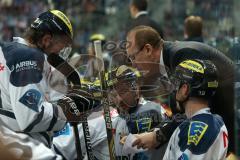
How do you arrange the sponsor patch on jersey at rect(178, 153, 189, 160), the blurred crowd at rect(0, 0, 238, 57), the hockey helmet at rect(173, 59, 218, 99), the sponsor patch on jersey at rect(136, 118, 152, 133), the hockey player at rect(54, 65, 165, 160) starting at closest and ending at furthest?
the sponsor patch on jersey at rect(178, 153, 189, 160) → the hockey helmet at rect(173, 59, 218, 99) → the hockey player at rect(54, 65, 165, 160) → the sponsor patch on jersey at rect(136, 118, 152, 133) → the blurred crowd at rect(0, 0, 238, 57)

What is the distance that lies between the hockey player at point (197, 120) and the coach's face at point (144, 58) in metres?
0.52

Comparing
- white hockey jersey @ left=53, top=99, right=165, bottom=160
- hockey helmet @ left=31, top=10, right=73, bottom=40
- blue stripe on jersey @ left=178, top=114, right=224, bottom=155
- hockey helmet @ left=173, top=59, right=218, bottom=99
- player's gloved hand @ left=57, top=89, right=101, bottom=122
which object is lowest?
white hockey jersey @ left=53, top=99, right=165, bottom=160

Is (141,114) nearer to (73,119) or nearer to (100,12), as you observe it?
(73,119)

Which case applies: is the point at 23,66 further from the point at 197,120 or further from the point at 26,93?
the point at 197,120

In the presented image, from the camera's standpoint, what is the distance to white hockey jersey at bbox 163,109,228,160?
12.5 ft

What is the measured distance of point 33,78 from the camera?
376cm

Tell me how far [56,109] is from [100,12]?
31.8ft

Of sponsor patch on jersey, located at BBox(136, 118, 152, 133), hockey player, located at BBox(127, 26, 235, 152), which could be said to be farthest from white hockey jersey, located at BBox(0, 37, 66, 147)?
hockey player, located at BBox(127, 26, 235, 152)

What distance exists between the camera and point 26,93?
371cm

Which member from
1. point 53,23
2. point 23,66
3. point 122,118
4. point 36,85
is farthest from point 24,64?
point 122,118

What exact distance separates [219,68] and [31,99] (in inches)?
65.3

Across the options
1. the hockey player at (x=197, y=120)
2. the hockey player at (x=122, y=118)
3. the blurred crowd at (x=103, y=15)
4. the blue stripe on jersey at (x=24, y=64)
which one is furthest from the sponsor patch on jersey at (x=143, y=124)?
the blurred crowd at (x=103, y=15)

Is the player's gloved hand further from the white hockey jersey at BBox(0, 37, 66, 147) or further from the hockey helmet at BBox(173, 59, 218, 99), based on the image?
the hockey helmet at BBox(173, 59, 218, 99)

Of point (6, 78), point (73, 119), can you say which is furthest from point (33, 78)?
point (73, 119)
